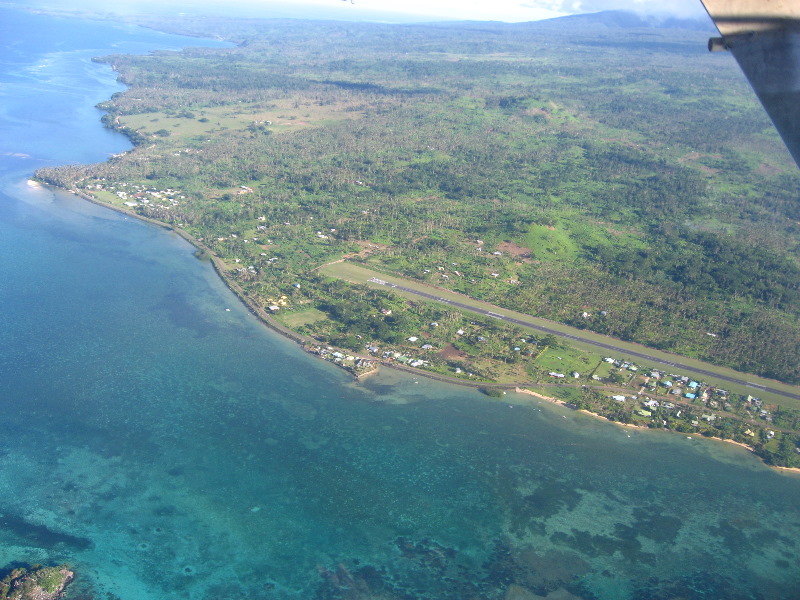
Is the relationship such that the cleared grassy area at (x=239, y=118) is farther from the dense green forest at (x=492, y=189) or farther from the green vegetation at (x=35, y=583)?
the green vegetation at (x=35, y=583)

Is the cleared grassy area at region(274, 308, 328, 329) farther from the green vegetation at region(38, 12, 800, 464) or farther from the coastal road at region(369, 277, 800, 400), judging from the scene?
the coastal road at region(369, 277, 800, 400)

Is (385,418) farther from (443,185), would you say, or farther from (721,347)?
(443,185)

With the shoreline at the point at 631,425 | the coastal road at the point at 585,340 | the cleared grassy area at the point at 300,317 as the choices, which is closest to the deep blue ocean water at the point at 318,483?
the shoreline at the point at 631,425

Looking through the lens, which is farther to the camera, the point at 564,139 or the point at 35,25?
the point at 35,25

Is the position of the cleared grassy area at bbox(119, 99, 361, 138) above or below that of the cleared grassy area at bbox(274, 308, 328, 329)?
above

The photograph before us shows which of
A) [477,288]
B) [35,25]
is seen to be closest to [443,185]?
[477,288]

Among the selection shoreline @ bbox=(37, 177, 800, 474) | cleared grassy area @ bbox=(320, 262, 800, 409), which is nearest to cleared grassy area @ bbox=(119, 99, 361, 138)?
shoreline @ bbox=(37, 177, 800, 474)

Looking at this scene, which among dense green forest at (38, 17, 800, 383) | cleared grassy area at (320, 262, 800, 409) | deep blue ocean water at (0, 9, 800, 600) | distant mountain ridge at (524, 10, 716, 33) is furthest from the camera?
distant mountain ridge at (524, 10, 716, 33)
